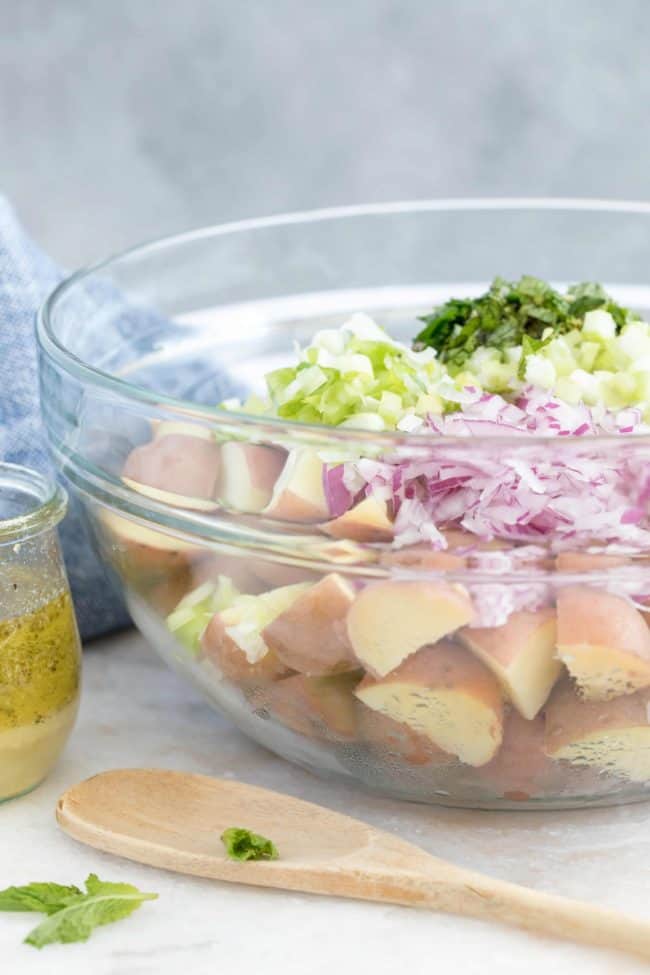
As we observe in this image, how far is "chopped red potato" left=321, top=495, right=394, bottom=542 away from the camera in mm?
1232

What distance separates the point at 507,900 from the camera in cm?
120

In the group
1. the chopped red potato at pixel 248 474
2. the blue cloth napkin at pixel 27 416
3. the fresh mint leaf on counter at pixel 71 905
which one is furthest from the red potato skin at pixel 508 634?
the blue cloth napkin at pixel 27 416

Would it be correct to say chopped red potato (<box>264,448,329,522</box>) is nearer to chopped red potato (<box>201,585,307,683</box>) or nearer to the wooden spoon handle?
chopped red potato (<box>201,585,307,683</box>)

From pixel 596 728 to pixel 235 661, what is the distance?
1.08 ft

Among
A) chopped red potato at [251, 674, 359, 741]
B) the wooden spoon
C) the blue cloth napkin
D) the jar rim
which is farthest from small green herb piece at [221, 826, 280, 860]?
the blue cloth napkin

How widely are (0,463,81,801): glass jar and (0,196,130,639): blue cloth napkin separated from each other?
0.82 ft

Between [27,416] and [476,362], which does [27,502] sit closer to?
[27,416]

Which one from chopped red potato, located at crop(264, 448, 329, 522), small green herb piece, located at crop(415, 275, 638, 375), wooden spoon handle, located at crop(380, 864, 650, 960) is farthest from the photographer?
small green herb piece, located at crop(415, 275, 638, 375)

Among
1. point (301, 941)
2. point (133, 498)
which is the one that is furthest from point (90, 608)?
point (301, 941)

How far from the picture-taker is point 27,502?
1.52m

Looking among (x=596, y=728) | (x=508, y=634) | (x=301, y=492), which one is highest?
(x=301, y=492)

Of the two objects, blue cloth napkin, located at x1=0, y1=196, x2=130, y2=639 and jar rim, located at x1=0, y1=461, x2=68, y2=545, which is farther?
blue cloth napkin, located at x1=0, y1=196, x2=130, y2=639

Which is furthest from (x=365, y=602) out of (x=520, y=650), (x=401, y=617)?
(x=520, y=650)

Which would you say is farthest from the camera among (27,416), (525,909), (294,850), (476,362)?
(27,416)
